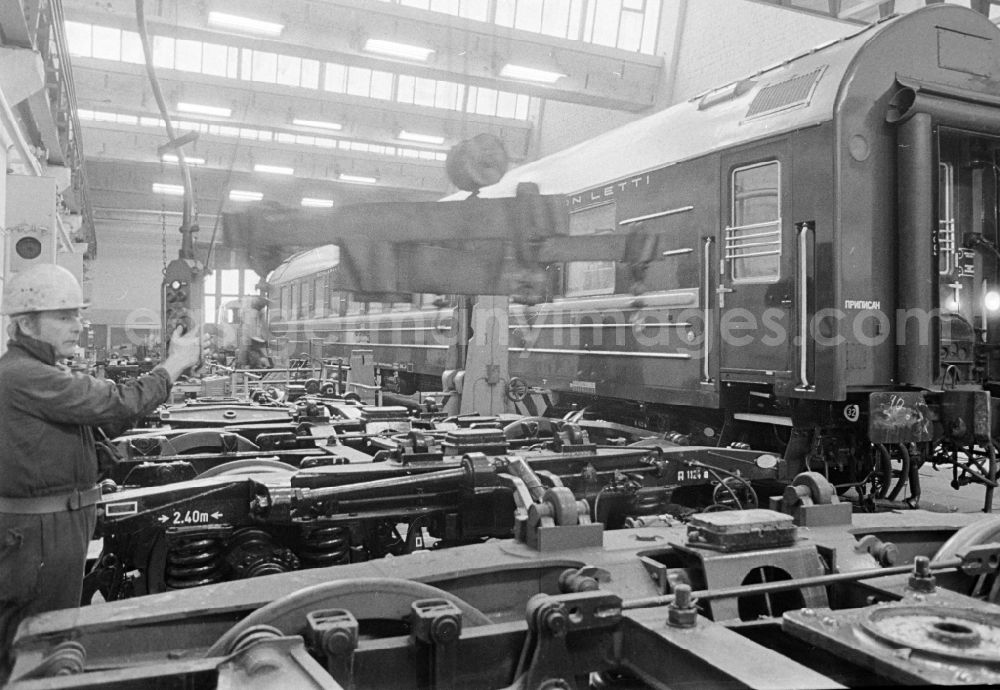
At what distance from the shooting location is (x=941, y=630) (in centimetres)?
176

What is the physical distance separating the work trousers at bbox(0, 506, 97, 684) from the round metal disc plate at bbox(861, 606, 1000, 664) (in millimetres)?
2323

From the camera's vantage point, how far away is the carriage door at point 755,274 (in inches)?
232

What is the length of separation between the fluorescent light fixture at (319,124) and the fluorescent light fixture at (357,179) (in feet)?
8.75

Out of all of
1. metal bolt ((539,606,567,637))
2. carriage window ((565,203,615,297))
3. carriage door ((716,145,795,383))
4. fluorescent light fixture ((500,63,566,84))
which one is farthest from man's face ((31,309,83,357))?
fluorescent light fixture ((500,63,566,84))

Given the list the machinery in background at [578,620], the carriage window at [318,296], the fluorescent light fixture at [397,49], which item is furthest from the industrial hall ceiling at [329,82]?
the machinery in background at [578,620]

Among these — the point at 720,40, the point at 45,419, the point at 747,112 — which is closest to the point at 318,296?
the point at 720,40

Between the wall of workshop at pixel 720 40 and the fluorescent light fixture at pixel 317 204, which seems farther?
the wall of workshop at pixel 720 40

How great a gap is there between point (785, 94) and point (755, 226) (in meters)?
0.94

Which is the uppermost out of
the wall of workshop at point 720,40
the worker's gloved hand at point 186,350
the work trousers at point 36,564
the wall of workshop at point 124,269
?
the wall of workshop at point 720,40

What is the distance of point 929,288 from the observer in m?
5.74

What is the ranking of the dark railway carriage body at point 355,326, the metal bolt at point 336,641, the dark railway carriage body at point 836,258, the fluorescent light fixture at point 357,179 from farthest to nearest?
the fluorescent light fixture at point 357,179, the dark railway carriage body at point 355,326, the dark railway carriage body at point 836,258, the metal bolt at point 336,641

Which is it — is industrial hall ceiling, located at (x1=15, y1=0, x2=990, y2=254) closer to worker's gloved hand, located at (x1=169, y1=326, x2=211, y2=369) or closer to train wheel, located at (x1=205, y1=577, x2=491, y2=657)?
worker's gloved hand, located at (x1=169, y1=326, x2=211, y2=369)

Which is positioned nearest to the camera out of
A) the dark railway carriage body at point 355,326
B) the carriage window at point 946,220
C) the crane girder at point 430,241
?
the crane girder at point 430,241

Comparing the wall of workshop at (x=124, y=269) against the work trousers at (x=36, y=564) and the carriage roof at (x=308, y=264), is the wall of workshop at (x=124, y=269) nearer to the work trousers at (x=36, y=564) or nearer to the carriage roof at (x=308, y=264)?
the carriage roof at (x=308, y=264)
